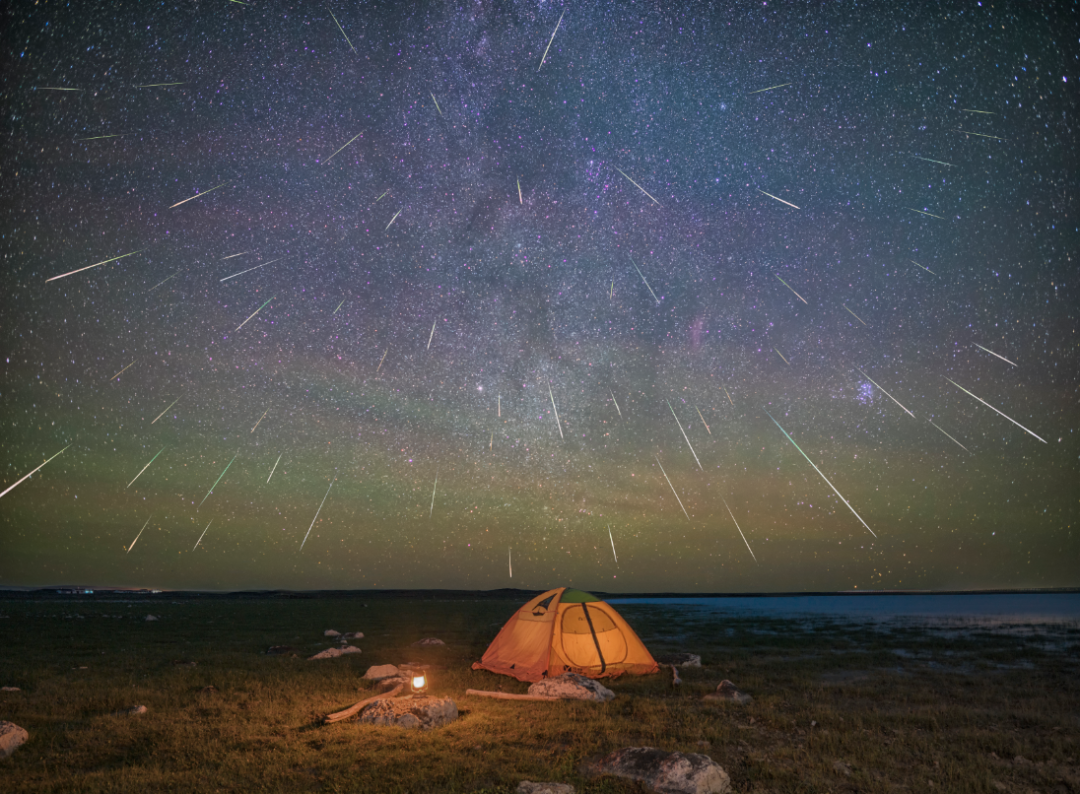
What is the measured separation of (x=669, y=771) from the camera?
9188mm

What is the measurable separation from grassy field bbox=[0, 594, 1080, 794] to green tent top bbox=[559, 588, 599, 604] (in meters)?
2.52

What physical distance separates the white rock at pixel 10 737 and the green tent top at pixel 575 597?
13.0m

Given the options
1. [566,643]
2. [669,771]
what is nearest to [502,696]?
[566,643]

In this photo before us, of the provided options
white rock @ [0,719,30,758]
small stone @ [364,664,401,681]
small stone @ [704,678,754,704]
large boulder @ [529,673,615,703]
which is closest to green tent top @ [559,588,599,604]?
large boulder @ [529,673,615,703]

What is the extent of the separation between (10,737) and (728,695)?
602 inches

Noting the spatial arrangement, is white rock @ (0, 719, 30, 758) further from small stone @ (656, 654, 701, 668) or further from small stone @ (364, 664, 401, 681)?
small stone @ (656, 654, 701, 668)

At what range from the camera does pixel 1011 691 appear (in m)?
16.8

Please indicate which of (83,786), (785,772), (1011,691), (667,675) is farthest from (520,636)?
(1011,691)

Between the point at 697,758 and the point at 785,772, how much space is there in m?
1.58

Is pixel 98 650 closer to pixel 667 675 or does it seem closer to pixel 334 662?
pixel 334 662

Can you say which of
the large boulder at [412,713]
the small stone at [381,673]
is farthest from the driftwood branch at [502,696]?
the small stone at [381,673]

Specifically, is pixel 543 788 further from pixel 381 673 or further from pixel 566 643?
pixel 381 673

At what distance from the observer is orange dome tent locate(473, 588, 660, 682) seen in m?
18.0

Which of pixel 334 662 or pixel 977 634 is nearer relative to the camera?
pixel 334 662
